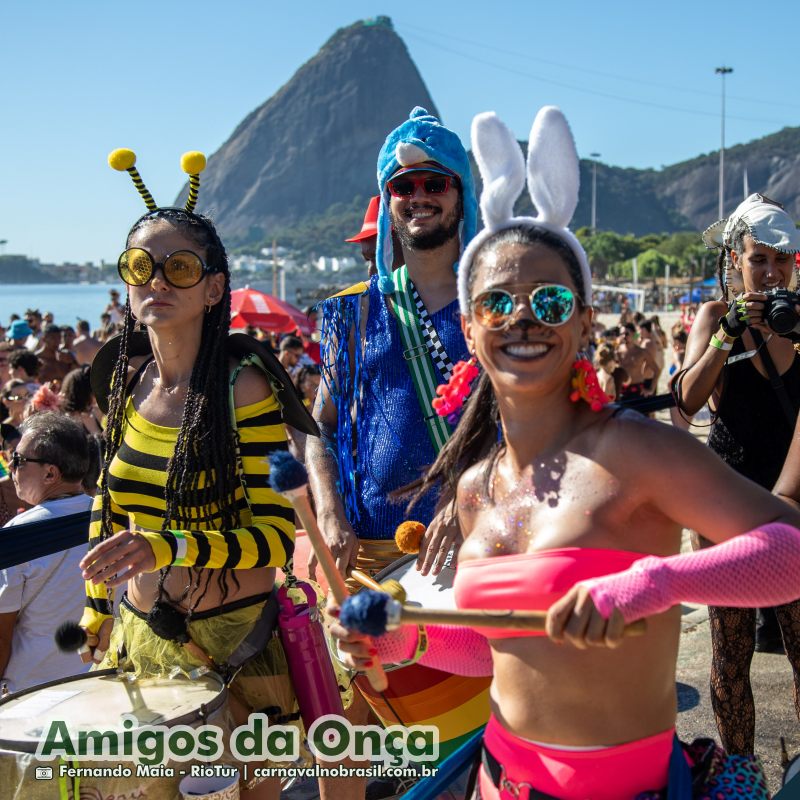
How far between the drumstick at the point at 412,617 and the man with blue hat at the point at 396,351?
4.57ft

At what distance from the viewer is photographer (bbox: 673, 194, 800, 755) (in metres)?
3.35

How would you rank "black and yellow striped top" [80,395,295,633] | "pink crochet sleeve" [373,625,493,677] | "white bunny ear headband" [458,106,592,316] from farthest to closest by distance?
1. "black and yellow striped top" [80,395,295,633]
2. "pink crochet sleeve" [373,625,493,677]
3. "white bunny ear headband" [458,106,592,316]

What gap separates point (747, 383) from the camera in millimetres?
3570

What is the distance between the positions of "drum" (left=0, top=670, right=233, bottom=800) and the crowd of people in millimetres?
142

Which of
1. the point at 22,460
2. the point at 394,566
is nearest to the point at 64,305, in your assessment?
the point at 22,460

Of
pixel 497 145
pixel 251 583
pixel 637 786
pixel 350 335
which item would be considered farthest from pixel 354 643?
pixel 350 335

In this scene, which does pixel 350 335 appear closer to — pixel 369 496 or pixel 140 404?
pixel 369 496

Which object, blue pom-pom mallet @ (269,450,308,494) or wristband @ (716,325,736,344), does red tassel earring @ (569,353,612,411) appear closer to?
blue pom-pom mallet @ (269,450,308,494)

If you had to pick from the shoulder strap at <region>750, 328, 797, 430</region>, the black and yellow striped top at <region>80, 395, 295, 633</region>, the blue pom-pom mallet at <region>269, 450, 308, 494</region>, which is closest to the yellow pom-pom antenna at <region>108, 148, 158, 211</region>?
the black and yellow striped top at <region>80, 395, 295, 633</region>

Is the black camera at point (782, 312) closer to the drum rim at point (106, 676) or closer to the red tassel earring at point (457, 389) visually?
the red tassel earring at point (457, 389)

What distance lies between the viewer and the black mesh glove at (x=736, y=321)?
3359 millimetres

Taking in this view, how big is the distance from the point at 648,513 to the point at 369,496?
56.7 inches

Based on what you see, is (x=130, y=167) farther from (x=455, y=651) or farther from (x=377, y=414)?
(x=455, y=651)

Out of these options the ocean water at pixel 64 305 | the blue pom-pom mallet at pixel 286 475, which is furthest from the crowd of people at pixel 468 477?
the ocean water at pixel 64 305
